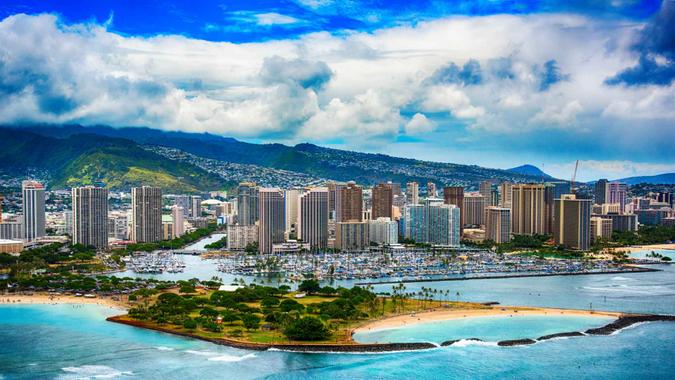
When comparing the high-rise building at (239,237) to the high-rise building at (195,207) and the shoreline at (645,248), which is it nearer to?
the high-rise building at (195,207)

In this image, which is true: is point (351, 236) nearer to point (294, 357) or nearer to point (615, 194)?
point (294, 357)

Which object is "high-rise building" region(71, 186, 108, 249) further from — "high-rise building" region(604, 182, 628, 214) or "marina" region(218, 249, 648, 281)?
"high-rise building" region(604, 182, 628, 214)

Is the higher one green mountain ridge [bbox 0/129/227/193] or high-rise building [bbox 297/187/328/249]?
green mountain ridge [bbox 0/129/227/193]

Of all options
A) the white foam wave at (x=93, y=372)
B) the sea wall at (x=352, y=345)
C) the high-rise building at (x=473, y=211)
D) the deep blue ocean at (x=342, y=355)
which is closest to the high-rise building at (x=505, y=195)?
the high-rise building at (x=473, y=211)

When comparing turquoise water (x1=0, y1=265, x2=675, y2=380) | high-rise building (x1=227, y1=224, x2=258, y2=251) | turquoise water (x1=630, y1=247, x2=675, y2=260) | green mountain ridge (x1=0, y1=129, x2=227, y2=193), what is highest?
green mountain ridge (x1=0, y1=129, x2=227, y2=193)

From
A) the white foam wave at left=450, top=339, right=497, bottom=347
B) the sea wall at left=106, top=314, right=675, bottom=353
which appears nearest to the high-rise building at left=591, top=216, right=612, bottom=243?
the sea wall at left=106, top=314, right=675, bottom=353

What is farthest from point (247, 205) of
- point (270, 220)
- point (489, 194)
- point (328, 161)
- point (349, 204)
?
point (328, 161)

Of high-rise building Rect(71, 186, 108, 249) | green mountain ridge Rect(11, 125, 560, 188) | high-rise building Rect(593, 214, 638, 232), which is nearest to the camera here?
high-rise building Rect(71, 186, 108, 249)
